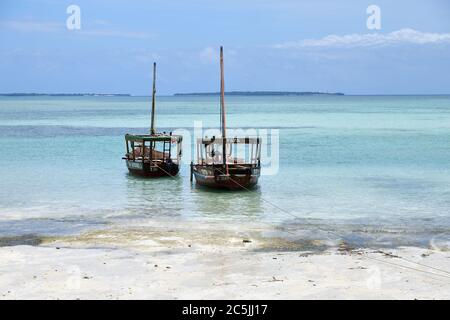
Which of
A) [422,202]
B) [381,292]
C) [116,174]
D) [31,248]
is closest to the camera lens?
[381,292]

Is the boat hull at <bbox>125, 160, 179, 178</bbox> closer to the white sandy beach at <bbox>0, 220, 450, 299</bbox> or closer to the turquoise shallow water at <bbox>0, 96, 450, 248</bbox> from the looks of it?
the turquoise shallow water at <bbox>0, 96, 450, 248</bbox>

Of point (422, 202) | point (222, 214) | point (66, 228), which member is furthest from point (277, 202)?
point (66, 228)

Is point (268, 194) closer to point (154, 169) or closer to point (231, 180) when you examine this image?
point (231, 180)

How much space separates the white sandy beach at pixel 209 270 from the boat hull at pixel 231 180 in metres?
9.99

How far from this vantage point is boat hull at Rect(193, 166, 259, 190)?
31234 mm

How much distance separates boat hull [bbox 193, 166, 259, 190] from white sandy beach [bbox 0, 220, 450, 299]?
9991 millimetres

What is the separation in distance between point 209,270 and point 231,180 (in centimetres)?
1440

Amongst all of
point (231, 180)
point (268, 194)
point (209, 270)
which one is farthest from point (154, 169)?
point (209, 270)

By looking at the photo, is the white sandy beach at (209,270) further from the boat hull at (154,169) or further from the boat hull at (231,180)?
the boat hull at (154,169)

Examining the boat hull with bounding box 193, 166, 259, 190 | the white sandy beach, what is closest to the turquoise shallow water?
the boat hull with bounding box 193, 166, 259, 190

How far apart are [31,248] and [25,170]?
2348cm

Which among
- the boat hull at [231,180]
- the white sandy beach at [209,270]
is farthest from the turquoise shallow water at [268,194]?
the white sandy beach at [209,270]

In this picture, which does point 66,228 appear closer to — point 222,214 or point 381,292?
point 222,214
